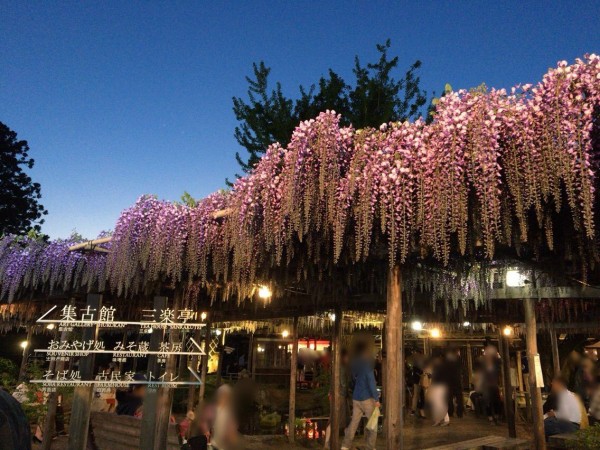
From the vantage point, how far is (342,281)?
283 inches

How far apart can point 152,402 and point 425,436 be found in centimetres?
751

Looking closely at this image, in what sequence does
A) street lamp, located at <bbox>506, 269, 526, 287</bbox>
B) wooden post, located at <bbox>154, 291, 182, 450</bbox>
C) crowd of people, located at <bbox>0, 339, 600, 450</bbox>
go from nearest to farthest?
crowd of people, located at <bbox>0, 339, 600, 450</bbox> < wooden post, located at <bbox>154, 291, 182, 450</bbox> < street lamp, located at <bbox>506, 269, 526, 287</bbox>

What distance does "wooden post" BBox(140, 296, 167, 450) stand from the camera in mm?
5699

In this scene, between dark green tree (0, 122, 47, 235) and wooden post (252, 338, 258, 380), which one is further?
dark green tree (0, 122, 47, 235)

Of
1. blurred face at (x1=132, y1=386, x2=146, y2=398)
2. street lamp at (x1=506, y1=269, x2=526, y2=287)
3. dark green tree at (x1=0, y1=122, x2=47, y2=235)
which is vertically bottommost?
blurred face at (x1=132, y1=386, x2=146, y2=398)

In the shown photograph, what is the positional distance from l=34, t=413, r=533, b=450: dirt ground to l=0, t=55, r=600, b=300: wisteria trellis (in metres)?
5.21

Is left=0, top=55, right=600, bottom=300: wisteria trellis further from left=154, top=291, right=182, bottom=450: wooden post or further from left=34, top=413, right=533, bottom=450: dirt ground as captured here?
left=34, top=413, right=533, bottom=450: dirt ground

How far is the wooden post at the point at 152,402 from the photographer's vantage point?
18.7ft

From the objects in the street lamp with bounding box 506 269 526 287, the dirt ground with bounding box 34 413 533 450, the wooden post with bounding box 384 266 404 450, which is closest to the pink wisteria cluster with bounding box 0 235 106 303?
the dirt ground with bounding box 34 413 533 450

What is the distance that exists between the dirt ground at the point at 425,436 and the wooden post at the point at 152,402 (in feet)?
12.6

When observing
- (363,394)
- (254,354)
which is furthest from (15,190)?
(363,394)

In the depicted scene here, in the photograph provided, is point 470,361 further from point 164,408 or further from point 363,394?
point 164,408

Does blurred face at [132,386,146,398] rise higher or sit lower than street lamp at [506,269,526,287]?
lower

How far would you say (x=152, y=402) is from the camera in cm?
579
